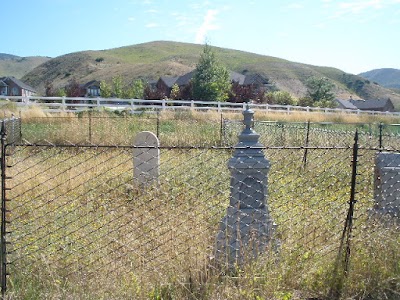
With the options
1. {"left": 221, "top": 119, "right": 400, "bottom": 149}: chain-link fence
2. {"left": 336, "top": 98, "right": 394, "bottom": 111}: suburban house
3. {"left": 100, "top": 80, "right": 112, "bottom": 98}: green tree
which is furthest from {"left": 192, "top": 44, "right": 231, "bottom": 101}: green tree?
{"left": 336, "top": 98, "right": 394, "bottom": 111}: suburban house

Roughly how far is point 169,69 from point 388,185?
9934cm

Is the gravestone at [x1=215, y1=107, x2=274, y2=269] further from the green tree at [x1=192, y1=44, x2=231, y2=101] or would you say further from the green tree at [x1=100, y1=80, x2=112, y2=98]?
the green tree at [x1=100, y1=80, x2=112, y2=98]

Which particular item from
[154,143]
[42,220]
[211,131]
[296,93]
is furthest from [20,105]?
[296,93]

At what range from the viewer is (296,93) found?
104188 millimetres

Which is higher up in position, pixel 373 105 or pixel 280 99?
pixel 280 99

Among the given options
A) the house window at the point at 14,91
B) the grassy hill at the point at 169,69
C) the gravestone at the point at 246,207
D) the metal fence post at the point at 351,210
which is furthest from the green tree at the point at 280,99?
the house window at the point at 14,91

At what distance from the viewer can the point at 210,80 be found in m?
44.1

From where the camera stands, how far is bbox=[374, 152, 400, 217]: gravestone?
5.22 metres

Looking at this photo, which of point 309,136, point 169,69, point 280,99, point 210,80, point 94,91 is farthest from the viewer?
point 169,69

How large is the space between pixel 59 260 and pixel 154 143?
14.5ft

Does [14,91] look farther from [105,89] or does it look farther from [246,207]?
[246,207]

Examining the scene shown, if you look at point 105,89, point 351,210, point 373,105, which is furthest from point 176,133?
point 373,105

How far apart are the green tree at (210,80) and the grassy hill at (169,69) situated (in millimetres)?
54467

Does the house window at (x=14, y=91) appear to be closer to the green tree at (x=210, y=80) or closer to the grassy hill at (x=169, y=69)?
the grassy hill at (x=169, y=69)
